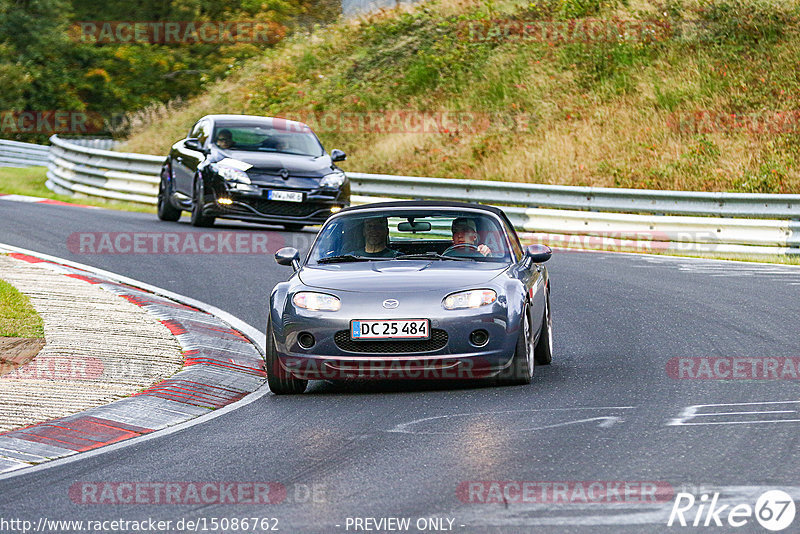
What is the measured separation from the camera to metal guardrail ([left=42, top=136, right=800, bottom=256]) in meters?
18.3

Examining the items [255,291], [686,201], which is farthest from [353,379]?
[686,201]

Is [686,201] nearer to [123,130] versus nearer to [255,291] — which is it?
[255,291]

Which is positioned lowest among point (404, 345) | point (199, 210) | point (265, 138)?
point (199, 210)

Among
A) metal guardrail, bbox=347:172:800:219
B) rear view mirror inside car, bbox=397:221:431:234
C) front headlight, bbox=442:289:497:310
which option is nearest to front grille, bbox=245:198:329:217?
metal guardrail, bbox=347:172:800:219

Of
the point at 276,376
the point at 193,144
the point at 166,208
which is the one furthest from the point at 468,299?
the point at 166,208

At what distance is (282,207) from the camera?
19125 mm

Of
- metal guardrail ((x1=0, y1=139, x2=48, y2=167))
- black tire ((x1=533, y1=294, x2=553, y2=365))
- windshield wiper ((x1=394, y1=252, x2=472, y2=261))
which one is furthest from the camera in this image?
metal guardrail ((x1=0, y1=139, x2=48, y2=167))

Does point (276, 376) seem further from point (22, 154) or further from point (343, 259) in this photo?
point (22, 154)

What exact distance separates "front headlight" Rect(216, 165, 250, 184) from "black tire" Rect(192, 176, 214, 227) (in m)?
0.53

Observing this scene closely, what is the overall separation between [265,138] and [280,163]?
1.25m

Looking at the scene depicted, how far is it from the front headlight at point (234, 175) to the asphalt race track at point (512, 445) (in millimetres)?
7442

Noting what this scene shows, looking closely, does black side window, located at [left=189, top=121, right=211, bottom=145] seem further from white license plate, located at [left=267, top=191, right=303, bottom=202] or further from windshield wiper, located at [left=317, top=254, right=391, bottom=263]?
windshield wiper, located at [left=317, top=254, right=391, bottom=263]

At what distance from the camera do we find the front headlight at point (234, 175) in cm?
1914

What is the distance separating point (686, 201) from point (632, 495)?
14.3 m
